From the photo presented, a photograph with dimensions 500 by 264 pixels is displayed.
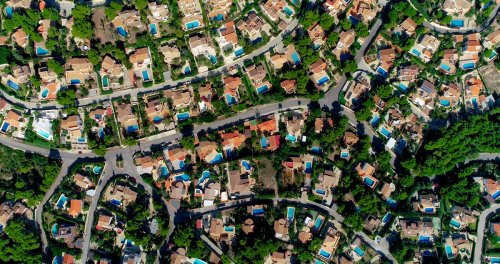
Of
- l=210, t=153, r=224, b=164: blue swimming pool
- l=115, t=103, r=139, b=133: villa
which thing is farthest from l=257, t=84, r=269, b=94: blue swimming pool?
l=115, t=103, r=139, b=133: villa

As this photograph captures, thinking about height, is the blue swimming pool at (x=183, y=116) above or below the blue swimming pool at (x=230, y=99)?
below

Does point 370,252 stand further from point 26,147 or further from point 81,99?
point 26,147

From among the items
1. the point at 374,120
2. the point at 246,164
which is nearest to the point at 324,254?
the point at 246,164

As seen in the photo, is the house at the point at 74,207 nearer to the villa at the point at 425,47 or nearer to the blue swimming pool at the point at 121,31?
the blue swimming pool at the point at 121,31

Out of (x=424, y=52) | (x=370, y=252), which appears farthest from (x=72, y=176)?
(x=424, y=52)

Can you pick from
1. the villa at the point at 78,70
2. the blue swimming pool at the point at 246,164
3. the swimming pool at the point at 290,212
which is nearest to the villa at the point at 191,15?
the villa at the point at 78,70

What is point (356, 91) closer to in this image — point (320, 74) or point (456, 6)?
point (320, 74)

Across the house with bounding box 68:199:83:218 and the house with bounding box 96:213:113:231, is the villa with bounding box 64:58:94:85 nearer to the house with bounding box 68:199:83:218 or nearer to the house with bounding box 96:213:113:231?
the house with bounding box 68:199:83:218
